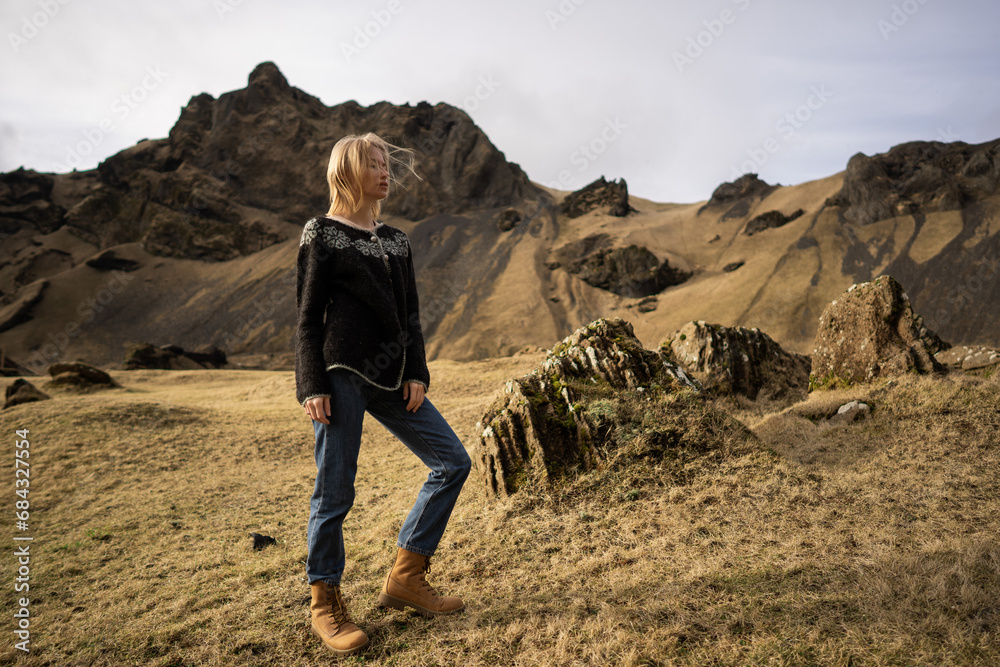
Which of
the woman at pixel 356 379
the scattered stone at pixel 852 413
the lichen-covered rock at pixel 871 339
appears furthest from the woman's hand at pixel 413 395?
the lichen-covered rock at pixel 871 339

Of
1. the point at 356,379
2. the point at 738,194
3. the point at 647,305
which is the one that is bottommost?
the point at 356,379

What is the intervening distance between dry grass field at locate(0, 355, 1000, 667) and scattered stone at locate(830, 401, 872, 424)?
0.21 metres

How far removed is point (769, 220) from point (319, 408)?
192ft

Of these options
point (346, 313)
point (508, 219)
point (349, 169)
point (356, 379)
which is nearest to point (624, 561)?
point (356, 379)

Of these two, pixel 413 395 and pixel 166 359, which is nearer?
pixel 413 395

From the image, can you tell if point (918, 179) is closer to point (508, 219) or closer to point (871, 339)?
point (508, 219)

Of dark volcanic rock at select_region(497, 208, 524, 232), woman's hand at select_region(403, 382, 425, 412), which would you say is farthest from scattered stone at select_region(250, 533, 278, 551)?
dark volcanic rock at select_region(497, 208, 524, 232)

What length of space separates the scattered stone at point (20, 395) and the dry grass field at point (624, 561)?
773 centimetres

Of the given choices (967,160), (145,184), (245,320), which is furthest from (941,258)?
(145,184)

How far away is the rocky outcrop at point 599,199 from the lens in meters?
69.4

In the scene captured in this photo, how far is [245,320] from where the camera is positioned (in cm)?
5575

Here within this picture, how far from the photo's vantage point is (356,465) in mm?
2811

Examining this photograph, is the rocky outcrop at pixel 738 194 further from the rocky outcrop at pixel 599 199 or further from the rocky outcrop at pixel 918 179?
the rocky outcrop at pixel 918 179

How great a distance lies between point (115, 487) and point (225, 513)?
287cm
